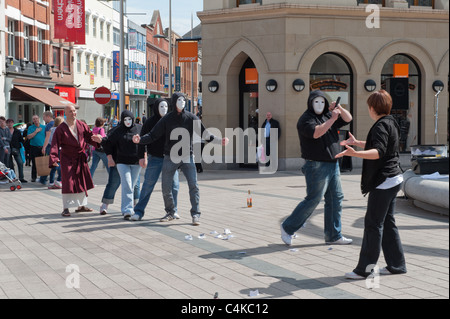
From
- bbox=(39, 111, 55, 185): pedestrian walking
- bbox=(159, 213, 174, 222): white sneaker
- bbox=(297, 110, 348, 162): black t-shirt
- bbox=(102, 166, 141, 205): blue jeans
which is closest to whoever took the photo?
bbox=(297, 110, 348, 162): black t-shirt

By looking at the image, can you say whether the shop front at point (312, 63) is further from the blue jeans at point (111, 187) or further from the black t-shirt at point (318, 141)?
the black t-shirt at point (318, 141)

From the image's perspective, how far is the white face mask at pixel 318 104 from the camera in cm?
781

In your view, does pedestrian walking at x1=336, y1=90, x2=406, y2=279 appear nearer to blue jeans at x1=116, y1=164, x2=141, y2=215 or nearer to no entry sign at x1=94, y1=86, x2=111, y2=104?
blue jeans at x1=116, y1=164, x2=141, y2=215

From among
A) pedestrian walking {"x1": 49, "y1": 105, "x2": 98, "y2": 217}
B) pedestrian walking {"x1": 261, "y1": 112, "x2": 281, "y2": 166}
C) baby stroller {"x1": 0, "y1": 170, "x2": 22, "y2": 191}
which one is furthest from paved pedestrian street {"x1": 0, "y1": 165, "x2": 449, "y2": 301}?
pedestrian walking {"x1": 261, "y1": 112, "x2": 281, "y2": 166}

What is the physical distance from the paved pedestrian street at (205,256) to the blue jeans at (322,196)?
0.26 metres

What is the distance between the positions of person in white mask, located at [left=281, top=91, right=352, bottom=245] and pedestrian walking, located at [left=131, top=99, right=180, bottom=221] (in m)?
3.14

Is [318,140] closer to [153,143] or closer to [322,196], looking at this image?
[322,196]

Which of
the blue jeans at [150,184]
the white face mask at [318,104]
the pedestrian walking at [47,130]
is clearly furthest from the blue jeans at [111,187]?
the pedestrian walking at [47,130]

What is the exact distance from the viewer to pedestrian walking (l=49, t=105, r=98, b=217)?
11156 mm

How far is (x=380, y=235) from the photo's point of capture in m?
6.23

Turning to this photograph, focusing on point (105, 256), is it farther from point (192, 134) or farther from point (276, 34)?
point (276, 34)

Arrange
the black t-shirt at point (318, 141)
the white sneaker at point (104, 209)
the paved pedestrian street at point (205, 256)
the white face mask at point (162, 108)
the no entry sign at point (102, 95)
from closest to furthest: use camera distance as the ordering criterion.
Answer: the paved pedestrian street at point (205, 256)
the black t-shirt at point (318, 141)
the white face mask at point (162, 108)
the white sneaker at point (104, 209)
the no entry sign at point (102, 95)

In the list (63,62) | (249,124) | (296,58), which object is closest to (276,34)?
(296,58)
